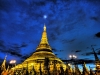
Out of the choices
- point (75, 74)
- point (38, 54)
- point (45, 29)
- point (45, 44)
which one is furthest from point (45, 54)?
point (75, 74)

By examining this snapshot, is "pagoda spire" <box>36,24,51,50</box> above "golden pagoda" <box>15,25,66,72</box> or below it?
above

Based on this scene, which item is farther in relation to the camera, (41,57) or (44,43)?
(44,43)

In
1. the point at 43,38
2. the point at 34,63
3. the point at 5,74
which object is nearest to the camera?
the point at 5,74

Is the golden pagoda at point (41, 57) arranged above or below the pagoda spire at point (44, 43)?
below

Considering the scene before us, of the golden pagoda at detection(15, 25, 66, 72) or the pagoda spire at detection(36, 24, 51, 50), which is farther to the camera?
the pagoda spire at detection(36, 24, 51, 50)

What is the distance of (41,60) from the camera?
4866cm

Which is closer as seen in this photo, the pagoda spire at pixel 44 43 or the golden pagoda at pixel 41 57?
the golden pagoda at pixel 41 57

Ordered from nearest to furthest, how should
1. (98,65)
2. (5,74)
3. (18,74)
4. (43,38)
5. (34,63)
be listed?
(5,74), (98,65), (18,74), (34,63), (43,38)

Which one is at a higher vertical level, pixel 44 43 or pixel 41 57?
pixel 44 43

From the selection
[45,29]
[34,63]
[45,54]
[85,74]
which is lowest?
[85,74]

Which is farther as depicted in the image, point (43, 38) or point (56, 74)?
point (43, 38)

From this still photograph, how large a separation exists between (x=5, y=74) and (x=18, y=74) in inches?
344

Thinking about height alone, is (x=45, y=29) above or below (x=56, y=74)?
above

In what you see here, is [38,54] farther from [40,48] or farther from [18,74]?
[18,74]
